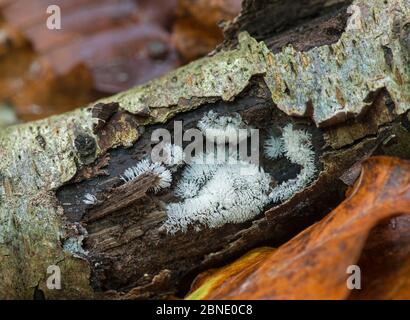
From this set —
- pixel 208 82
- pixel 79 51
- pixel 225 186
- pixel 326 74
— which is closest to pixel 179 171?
pixel 225 186

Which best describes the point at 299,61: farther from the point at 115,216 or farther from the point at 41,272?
the point at 41,272

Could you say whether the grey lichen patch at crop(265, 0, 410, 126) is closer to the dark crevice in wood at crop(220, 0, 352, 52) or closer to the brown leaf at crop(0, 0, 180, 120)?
the dark crevice in wood at crop(220, 0, 352, 52)

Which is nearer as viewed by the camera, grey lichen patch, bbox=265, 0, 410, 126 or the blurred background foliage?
grey lichen patch, bbox=265, 0, 410, 126

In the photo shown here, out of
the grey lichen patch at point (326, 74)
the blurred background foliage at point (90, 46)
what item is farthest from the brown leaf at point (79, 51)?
the grey lichen patch at point (326, 74)

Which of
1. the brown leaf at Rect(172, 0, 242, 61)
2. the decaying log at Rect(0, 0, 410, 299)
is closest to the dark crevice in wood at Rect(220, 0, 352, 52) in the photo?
the decaying log at Rect(0, 0, 410, 299)

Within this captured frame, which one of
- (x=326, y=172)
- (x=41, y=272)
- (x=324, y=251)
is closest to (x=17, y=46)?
(x=41, y=272)

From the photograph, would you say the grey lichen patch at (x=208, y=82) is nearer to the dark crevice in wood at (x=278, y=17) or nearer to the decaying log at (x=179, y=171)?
the decaying log at (x=179, y=171)

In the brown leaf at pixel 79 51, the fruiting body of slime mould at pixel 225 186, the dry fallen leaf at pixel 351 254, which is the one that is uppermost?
the brown leaf at pixel 79 51
